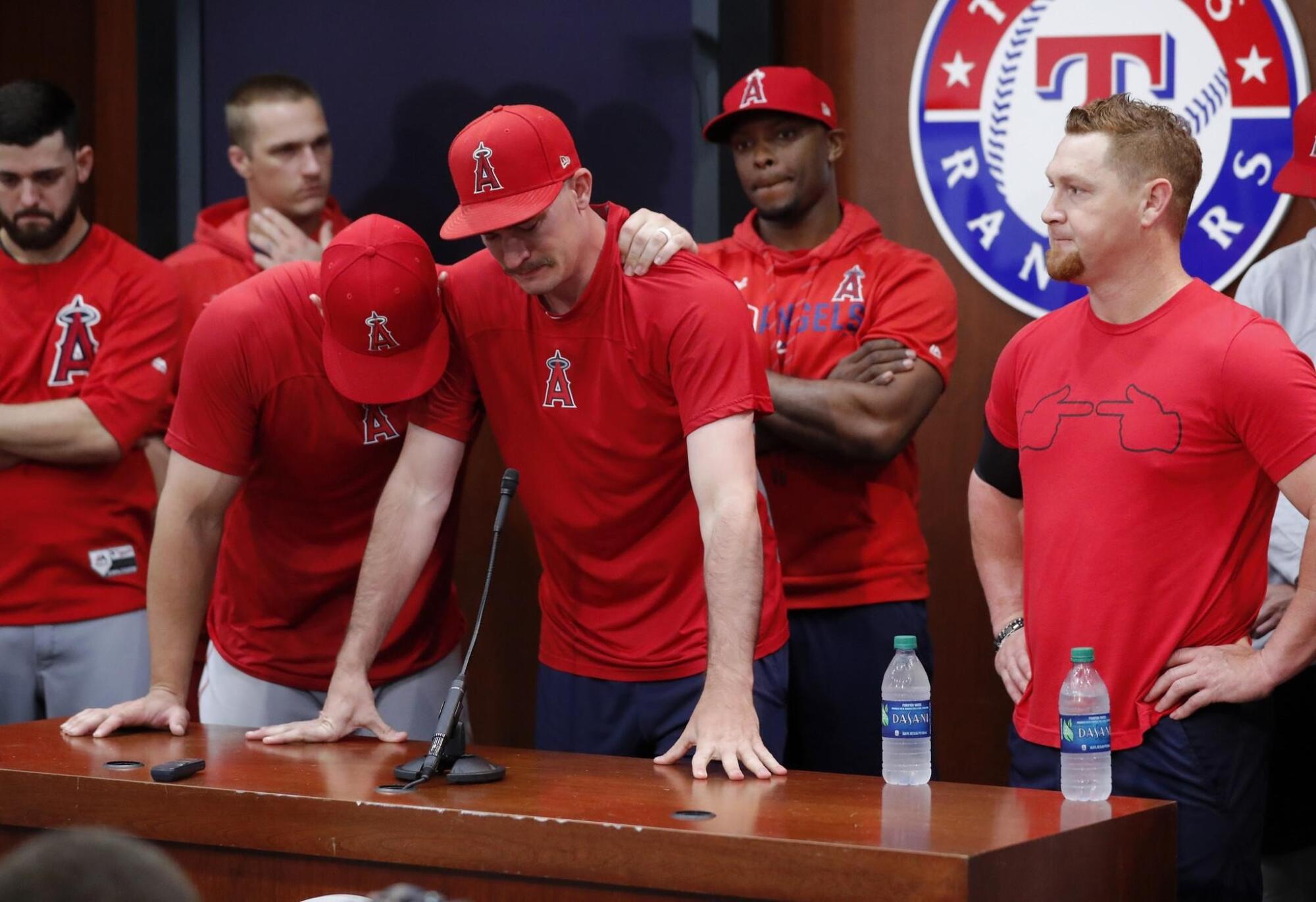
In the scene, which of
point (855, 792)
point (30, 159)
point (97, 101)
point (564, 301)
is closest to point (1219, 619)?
point (855, 792)

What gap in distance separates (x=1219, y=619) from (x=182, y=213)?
320 centimetres

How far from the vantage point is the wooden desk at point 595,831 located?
1.98m

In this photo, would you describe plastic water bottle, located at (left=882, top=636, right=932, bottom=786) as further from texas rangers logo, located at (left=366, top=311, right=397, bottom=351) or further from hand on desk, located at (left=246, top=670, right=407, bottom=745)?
texas rangers logo, located at (left=366, top=311, right=397, bottom=351)

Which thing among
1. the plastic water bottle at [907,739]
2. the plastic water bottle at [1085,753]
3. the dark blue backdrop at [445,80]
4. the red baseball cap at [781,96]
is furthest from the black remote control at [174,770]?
the dark blue backdrop at [445,80]

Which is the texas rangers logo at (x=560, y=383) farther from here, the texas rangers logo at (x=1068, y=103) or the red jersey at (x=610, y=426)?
the texas rangers logo at (x=1068, y=103)

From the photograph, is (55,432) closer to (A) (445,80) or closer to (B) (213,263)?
(B) (213,263)

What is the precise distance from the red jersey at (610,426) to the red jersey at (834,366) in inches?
17.0

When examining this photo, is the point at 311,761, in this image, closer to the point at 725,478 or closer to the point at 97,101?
the point at 725,478

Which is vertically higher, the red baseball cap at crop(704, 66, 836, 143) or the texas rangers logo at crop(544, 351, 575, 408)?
the red baseball cap at crop(704, 66, 836, 143)

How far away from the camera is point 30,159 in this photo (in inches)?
150

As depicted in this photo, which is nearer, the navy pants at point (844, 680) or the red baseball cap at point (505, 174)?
the red baseball cap at point (505, 174)

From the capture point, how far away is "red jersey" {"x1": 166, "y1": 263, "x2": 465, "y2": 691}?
3055 millimetres

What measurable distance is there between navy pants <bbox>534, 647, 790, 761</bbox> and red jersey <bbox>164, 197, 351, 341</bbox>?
5.11ft

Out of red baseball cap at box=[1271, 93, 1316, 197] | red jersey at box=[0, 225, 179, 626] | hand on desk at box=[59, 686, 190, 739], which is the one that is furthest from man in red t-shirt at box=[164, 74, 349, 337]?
red baseball cap at box=[1271, 93, 1316, 197]
